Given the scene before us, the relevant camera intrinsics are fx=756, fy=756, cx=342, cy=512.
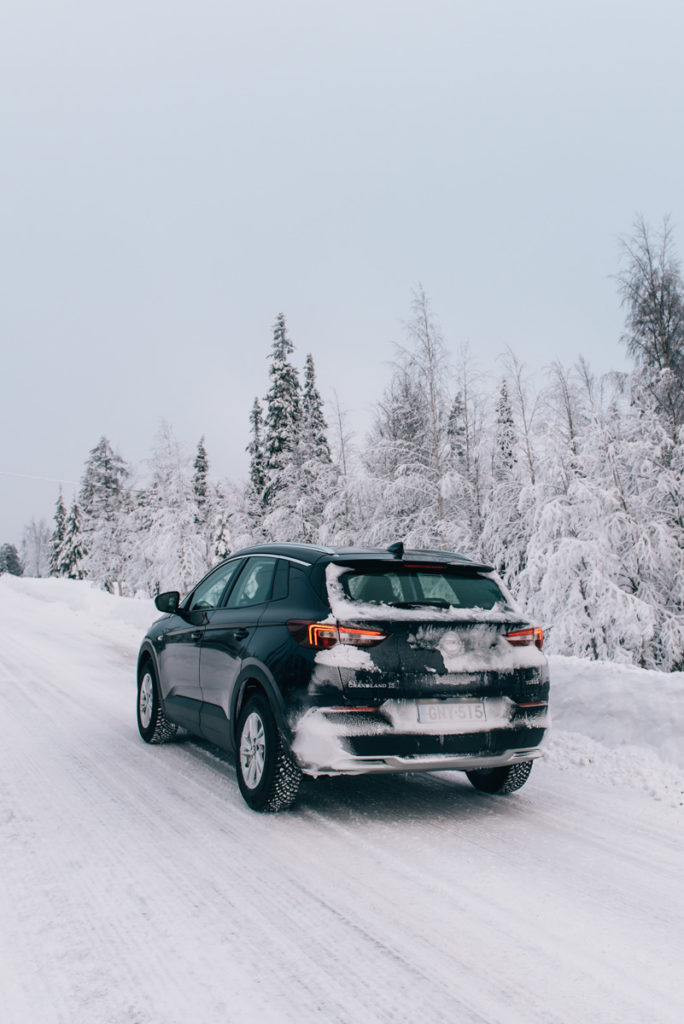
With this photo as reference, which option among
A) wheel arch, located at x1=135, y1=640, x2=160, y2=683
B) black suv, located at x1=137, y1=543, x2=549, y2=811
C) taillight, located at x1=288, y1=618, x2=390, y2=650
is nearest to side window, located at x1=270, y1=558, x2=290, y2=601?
black suv, located at x1=137, y1=543, x2=549, y2=811

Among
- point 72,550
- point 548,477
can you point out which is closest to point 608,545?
point 548,477

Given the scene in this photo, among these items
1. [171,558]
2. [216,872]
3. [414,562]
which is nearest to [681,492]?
[414,562]

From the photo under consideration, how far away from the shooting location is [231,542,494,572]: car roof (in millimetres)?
4871

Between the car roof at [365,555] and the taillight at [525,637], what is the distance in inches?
20.8

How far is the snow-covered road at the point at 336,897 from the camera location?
2635 mm

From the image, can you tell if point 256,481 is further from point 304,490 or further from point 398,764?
point 398,764

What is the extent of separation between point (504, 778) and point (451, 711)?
1.16m

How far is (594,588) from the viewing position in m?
17.2

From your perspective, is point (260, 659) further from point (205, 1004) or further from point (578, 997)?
point (578, 997)

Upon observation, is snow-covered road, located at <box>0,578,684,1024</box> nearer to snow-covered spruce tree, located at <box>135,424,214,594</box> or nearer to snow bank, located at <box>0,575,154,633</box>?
snow bank, located at <box>0,575,154,633</box>

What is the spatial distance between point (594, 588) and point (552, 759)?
1164cm

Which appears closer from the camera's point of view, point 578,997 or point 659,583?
point 578,997

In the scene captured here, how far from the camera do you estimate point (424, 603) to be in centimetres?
468

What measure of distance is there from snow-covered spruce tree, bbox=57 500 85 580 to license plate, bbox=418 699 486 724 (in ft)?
225
